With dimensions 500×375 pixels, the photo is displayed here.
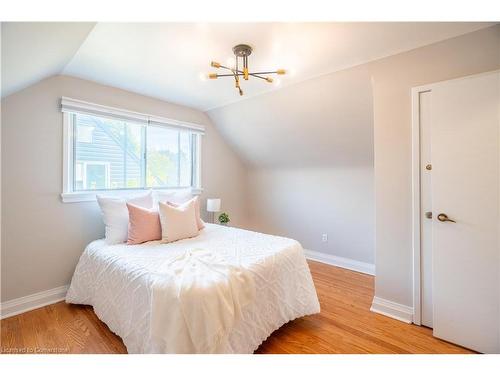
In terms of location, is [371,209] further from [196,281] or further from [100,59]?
[100,59]

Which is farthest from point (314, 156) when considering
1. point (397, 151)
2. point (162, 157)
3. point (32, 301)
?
point (32, 301)

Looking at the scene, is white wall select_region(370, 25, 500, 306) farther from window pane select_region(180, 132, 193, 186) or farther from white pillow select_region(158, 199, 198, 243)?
window pane select_region(180, 132, 193, 186)

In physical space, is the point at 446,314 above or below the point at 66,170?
below

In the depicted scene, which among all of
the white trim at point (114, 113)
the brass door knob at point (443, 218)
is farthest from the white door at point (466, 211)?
the white trim at point (114, 113)

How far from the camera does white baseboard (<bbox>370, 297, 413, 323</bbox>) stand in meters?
2.07

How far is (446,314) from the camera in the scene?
180cm

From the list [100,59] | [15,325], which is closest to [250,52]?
[100,59]

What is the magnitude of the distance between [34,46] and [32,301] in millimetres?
2244

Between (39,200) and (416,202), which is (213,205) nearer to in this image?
(39,200)

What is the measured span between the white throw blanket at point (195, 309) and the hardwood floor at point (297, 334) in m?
0.54

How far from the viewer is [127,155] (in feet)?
9.82

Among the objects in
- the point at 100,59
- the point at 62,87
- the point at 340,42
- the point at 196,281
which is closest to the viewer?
the point at 196,281

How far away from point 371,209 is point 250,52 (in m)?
2.46

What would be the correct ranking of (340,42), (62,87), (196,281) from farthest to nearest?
(62,87)
(340,42)
(196,281)
